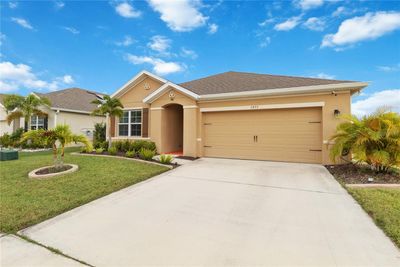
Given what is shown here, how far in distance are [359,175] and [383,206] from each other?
289cm

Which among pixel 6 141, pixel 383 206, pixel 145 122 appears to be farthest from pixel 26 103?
pixel 383 206

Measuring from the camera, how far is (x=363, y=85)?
8047mm

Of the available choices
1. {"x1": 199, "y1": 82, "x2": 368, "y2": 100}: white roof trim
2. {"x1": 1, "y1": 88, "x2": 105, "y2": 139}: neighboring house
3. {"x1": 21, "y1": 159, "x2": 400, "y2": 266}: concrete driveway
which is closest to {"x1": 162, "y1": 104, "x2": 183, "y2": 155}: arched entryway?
{"x1": 199, "y1": 82, "x2": 368, "y2": 100}: white roof trim

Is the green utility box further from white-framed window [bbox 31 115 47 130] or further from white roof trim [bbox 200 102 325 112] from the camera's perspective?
white roof trim [bbox 200 102 325 112]

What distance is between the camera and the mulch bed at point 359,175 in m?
6.12

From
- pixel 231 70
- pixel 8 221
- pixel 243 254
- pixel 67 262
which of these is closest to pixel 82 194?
pixel 8 221

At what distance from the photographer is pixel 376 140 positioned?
6359 mm

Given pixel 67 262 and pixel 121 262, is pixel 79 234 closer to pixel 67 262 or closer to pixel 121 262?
pixel 67 262

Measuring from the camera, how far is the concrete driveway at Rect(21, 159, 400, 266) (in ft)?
8.95

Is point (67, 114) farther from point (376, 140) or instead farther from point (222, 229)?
point (376, 140)

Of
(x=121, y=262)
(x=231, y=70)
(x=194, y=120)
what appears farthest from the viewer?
(x=231, y=70)

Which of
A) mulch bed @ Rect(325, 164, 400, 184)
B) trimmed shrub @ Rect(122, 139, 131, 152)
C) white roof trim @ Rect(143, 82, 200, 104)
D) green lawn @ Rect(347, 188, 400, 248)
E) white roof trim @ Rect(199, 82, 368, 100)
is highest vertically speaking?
white roof trim @ Rect(143, 82, 200, 104)

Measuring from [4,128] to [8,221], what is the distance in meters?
23.4

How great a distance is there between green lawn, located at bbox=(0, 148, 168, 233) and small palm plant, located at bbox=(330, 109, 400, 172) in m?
6.74
